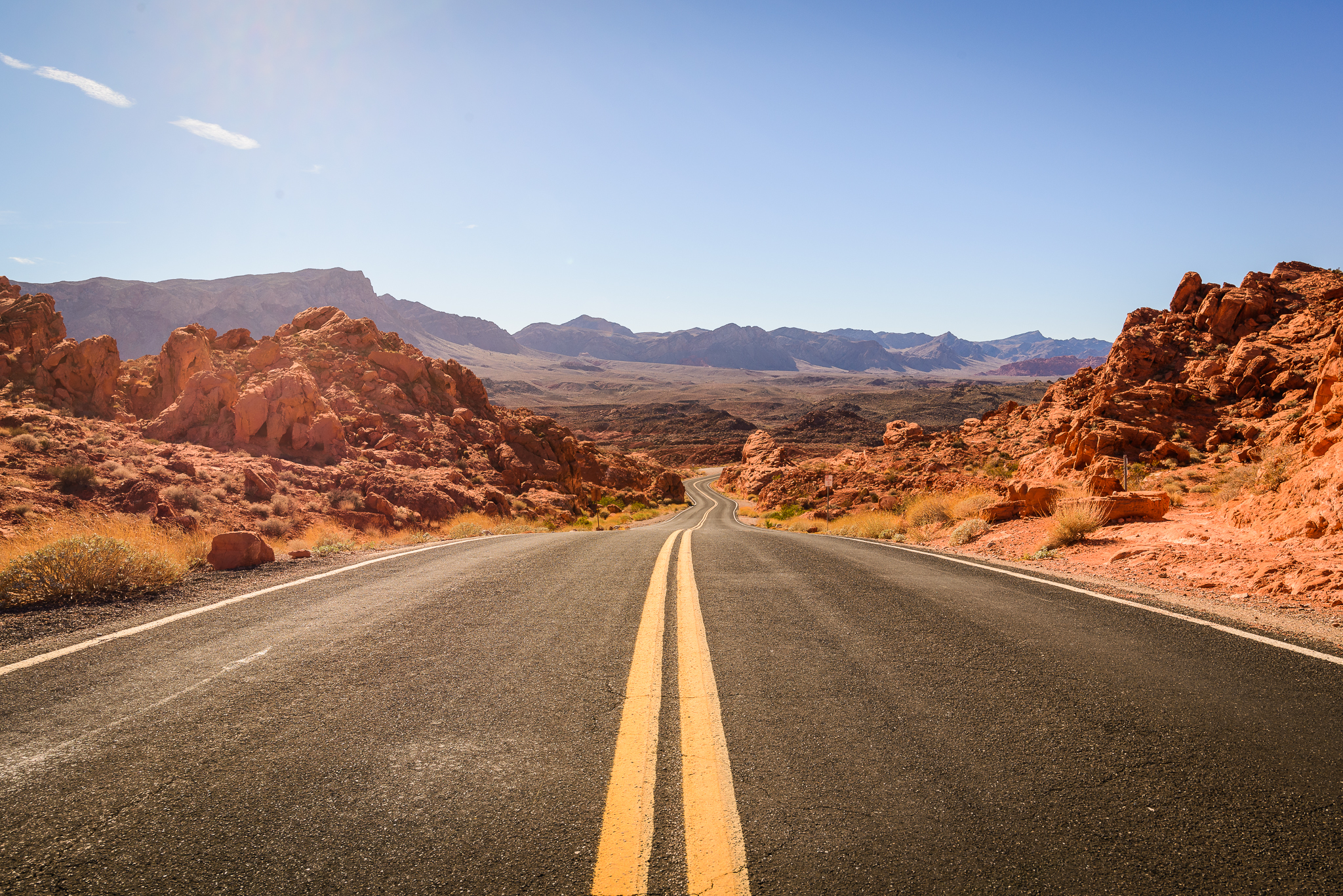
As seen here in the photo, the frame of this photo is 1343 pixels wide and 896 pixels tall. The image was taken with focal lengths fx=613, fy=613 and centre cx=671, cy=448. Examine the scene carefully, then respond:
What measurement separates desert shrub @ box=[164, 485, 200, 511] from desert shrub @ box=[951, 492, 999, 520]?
55.1 feet

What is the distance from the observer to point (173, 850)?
6.57ft

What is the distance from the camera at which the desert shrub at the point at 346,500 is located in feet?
54.1

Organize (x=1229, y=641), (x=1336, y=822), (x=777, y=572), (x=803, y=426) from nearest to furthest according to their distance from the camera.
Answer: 1. (x=1336, y=822)
2. (x=1229, y=641)
3. (x=777, y=572)
4. (x=803, y=426)

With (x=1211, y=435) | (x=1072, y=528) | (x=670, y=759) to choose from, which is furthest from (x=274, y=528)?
(x=1211, y=435)

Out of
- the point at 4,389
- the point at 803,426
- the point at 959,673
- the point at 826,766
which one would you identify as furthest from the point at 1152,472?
the point at 803,426

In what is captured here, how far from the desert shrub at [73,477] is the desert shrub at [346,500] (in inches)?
191

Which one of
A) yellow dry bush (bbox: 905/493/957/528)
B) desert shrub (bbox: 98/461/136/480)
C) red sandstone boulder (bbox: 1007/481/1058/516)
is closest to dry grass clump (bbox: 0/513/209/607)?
desert shrub (bbox: 98/461/136/480)

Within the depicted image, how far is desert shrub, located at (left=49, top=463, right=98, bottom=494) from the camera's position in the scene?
12023 mm

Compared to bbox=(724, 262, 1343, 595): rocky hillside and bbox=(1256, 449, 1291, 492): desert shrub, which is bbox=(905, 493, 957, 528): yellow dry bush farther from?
bbox=(1256, 449, 1291, 492): desert shrub

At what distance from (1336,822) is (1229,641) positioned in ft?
8.78

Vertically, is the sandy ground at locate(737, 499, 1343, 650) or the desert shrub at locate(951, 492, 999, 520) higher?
the sandy ground at locate(737, 499, 1343, 650)

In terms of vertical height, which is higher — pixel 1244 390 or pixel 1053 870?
pixel 1244 390

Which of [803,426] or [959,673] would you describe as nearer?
[959,673]

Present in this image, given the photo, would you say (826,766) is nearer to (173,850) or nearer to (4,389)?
(173,850)
